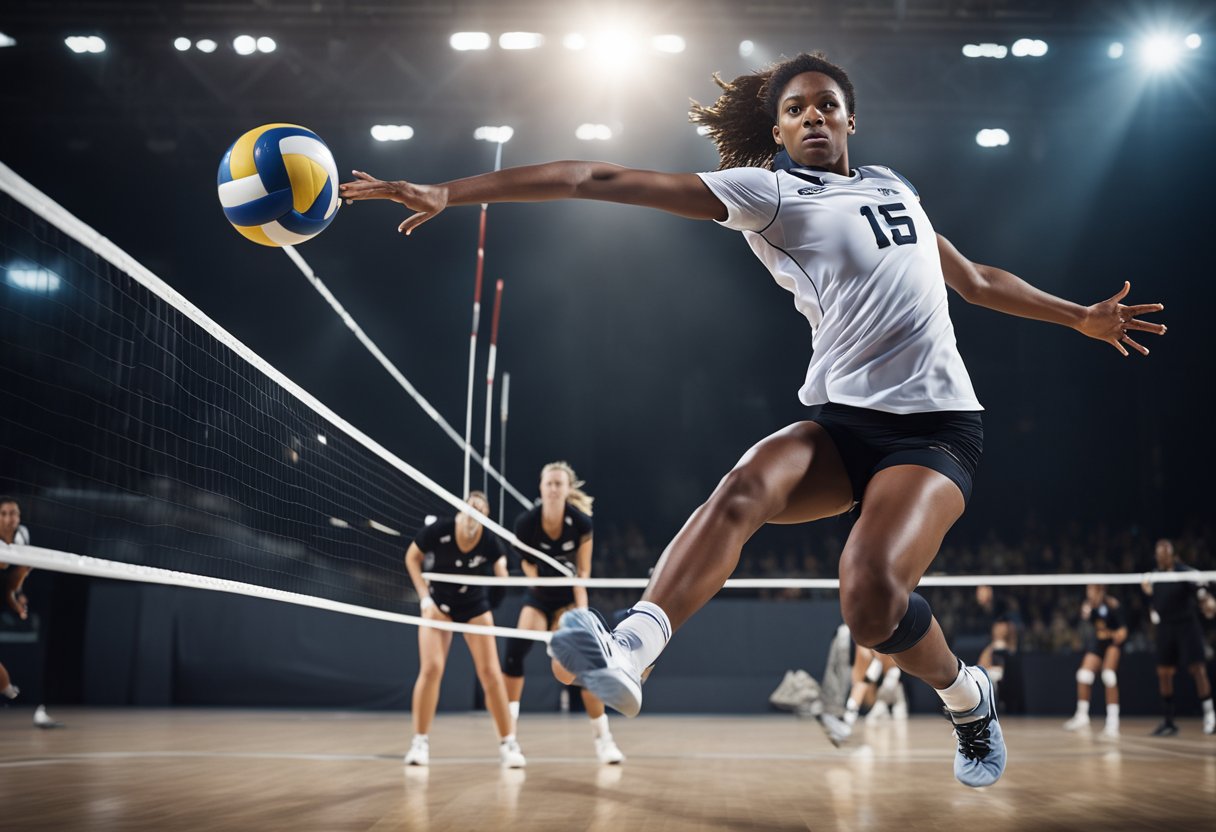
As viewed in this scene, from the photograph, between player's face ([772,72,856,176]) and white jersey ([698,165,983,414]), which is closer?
white jersey ([698,165,983,414])

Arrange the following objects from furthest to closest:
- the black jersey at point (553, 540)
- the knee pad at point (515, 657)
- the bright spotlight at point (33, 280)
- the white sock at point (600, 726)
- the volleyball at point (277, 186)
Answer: the bright spotlight at point (33, 280) → the knee pad at point (515, 657) → the black jersey at point (553, 540) → the white sock at point (600, 726) → the volleyball at point (277, 186)

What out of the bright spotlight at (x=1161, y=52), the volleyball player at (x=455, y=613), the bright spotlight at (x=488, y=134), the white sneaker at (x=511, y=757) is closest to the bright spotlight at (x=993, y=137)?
the bright spotlight at (x=1161, y=52)

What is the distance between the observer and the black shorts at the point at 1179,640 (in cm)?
888

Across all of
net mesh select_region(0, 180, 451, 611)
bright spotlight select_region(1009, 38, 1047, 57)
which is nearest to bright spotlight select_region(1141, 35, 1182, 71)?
bright spotlight select_region(1009, 38, 1047, 57)

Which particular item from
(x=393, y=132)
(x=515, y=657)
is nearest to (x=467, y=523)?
(x=515, y=657)

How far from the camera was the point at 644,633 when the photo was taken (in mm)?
2070

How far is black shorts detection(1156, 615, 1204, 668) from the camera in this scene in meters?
8.88

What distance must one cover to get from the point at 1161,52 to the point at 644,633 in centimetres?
1019

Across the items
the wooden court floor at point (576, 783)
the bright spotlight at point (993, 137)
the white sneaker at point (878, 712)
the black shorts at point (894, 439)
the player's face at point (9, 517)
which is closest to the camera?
the black shorts at point (894, 439)

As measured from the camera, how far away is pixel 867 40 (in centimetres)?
970

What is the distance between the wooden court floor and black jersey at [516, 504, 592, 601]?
968 millimetres

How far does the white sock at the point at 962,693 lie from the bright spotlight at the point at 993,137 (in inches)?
392

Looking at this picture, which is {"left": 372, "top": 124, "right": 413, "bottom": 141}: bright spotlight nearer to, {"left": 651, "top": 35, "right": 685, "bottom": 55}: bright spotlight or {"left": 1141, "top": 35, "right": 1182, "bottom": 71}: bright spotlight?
{"left": 651, "top": 35, "right": 685, "bottom": 55}: bright spotlight

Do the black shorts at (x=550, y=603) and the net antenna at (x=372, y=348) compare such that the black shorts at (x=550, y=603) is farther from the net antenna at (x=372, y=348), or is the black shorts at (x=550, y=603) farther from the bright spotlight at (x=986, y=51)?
the bright spotlight at (x=986, y=51)
